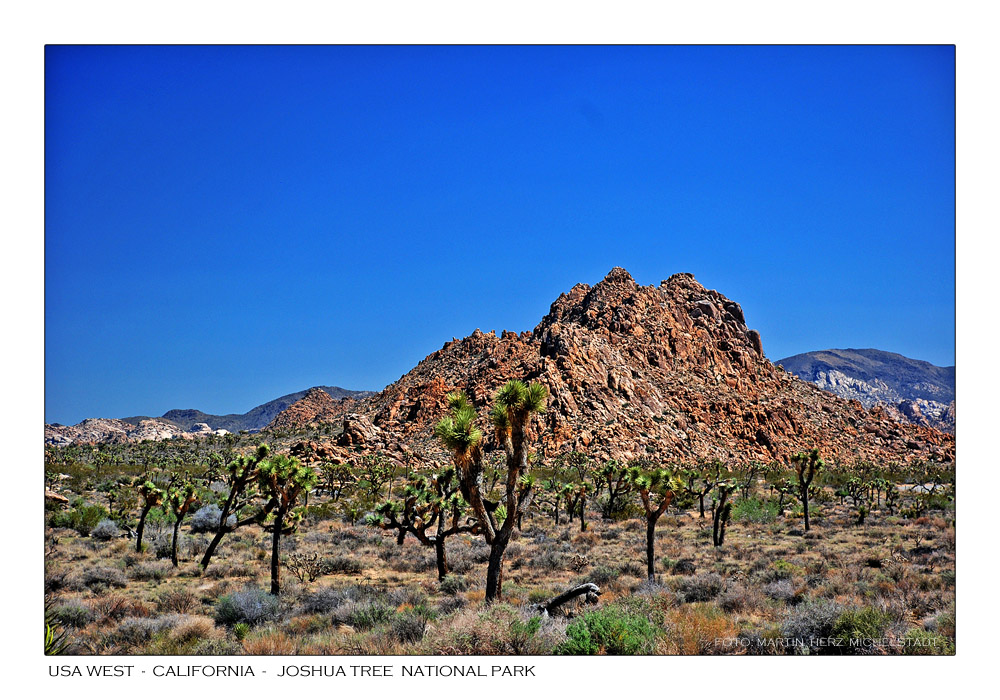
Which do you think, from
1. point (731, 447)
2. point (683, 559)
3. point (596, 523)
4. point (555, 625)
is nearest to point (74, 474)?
point (596, 523)

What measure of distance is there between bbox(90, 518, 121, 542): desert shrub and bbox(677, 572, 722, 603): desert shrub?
20929mm

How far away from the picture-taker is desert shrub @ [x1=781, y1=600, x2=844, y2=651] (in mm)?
9523

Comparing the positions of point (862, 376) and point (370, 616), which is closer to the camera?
point (370, 616)

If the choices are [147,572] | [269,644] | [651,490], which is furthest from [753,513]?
[269,644]

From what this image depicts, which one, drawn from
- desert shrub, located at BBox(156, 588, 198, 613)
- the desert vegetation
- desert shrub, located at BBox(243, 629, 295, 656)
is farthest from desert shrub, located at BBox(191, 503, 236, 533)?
desert shrub, located at BBox(243, 629, 295, 656)

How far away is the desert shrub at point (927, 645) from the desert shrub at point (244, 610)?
11.0m

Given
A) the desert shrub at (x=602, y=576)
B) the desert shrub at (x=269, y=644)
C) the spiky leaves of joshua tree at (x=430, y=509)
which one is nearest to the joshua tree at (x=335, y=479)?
the spiky leaves of joshua tree at (x=430, y=509)

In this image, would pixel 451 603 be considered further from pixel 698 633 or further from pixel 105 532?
pixel 105 532

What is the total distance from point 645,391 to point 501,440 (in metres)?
76.1

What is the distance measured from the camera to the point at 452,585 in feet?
53.6
